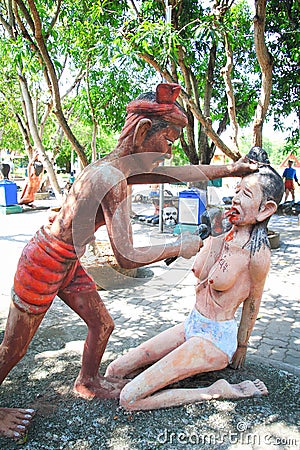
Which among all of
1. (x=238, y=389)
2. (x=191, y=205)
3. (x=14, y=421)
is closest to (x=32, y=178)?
(x=191, y=205)

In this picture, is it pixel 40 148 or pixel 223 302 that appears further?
pixel 40 148

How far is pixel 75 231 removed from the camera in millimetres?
2270

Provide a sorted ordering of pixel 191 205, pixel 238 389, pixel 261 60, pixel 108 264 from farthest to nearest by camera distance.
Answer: pixel 191 205, pixel 261 60, pixel 108 264, pixel 238 389

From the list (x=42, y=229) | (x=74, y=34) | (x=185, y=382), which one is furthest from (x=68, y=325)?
(x=74, y=34)

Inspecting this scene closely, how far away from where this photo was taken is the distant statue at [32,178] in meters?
13.0

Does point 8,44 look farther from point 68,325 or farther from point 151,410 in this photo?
point 151,410

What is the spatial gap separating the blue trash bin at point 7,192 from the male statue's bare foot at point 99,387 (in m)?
11.6

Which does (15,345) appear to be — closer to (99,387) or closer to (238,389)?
(99,387)

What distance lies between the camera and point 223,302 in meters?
2.65

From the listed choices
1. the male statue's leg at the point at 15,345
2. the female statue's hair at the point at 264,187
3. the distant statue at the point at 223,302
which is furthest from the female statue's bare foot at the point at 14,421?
the female statue's hair at the point at 264,187

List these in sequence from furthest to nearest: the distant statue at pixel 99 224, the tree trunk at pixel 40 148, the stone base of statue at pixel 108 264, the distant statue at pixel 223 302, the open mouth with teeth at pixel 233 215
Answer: the tree trunk at pixel 40 148 → the stone base of statue at pixel 108 264 → the open mouth with teeth at pixel 233 215 → the distant statue at pixel 223 302 → the distant statue at pixel 99 224

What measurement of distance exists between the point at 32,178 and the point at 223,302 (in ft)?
38.6

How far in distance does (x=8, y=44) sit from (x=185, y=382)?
4.33 m

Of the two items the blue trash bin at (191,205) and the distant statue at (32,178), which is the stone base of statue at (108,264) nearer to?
the blue trash bin at (191,205)
